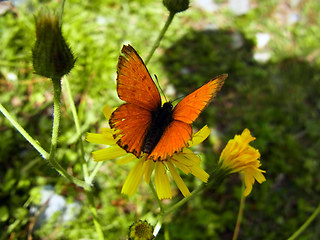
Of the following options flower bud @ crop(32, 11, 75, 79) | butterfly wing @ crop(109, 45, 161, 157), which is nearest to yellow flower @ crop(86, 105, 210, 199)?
butterfly wing @ crop(109, 45, 161, 157)

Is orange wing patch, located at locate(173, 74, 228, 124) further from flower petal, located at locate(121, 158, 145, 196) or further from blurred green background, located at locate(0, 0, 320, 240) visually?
blurred green background, located at locate(0, 0, 320, 240)

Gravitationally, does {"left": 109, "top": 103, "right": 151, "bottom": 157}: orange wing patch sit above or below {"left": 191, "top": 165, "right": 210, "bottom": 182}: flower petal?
above

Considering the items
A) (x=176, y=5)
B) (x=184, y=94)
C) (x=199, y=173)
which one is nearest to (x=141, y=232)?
(x=199, y=173)

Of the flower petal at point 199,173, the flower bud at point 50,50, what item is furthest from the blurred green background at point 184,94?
the flower bud at point 50,50

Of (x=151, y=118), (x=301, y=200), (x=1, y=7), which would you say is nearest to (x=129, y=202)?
(x=151, y=118)

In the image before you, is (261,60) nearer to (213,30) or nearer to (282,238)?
(213,30)

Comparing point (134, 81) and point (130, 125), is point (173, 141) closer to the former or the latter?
point (130, 125)

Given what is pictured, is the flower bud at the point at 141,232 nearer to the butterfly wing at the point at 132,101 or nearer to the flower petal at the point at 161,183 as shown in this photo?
the flower petal at the point at 161,183
